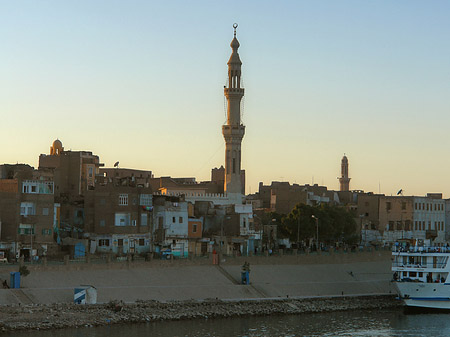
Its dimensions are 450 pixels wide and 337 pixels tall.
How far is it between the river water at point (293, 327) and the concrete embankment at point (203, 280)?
4.80m

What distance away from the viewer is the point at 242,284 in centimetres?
7238

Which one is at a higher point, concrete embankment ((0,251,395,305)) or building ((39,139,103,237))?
building ((39,139,103,237))

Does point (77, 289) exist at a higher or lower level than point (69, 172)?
lower

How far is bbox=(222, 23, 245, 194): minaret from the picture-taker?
9919 centimetres

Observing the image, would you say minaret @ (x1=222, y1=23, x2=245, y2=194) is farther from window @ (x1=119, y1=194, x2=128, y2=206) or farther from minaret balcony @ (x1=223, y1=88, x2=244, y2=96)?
window @ (x1=119, y1=194, x2=128, y2=206)

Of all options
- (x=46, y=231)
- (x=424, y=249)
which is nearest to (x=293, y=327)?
(x=424, y=249)

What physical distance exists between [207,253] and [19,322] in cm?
2554

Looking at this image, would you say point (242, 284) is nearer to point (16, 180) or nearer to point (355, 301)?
point (355, 301)

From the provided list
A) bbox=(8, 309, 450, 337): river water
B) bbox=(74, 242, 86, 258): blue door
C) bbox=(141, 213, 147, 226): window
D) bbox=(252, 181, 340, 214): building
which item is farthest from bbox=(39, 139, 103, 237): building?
bbox=(8, 309, 450, 337): river water

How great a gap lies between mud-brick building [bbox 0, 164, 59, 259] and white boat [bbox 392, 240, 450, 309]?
2517cm

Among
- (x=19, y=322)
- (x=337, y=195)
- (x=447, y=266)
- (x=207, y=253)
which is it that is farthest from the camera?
(x=337, y=195)

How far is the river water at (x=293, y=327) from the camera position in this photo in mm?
56188

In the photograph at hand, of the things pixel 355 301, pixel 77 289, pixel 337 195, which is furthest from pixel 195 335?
pixel 337 195

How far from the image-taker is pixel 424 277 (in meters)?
72.0
